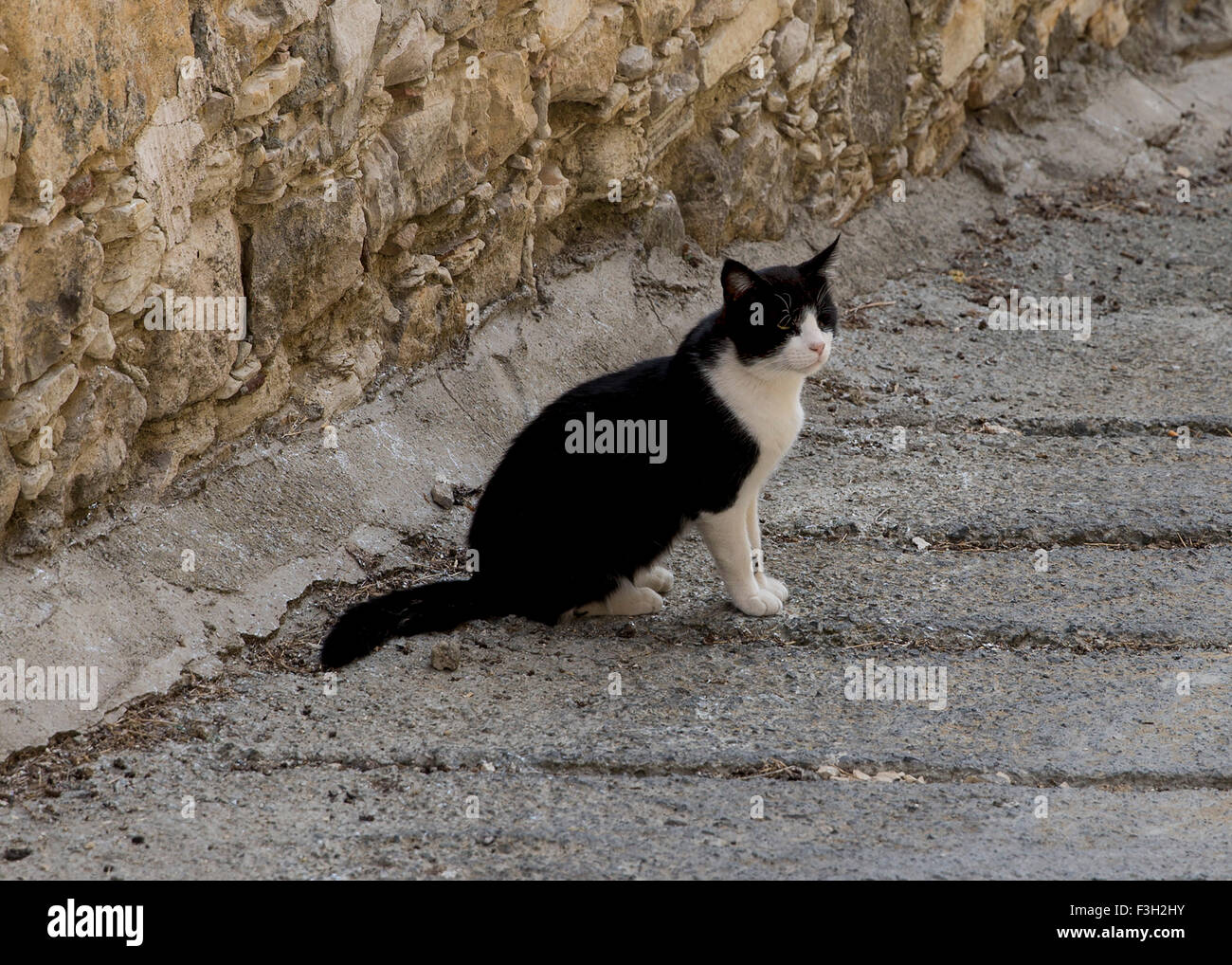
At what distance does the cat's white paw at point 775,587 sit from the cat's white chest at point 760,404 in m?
0.39

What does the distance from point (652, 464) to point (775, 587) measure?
650 millimetres

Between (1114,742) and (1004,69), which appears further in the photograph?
(1004,69)

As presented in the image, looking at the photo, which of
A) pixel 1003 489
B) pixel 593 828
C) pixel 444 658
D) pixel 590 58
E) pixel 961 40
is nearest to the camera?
pixel 593 828

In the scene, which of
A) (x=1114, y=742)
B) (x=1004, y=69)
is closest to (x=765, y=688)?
(x=1114, y=742)

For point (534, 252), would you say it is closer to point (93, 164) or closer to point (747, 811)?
point (93, 164)

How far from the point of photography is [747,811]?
323 centimetres

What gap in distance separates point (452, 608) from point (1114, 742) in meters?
1.98

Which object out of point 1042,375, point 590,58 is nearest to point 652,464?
point 590,58

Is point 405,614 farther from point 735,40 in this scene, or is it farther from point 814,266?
point 735,40

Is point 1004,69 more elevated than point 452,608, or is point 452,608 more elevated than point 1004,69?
point 1004,69

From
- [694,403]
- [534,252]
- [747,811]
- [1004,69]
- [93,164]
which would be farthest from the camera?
[1004,69]

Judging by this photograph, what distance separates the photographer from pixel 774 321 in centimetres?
411

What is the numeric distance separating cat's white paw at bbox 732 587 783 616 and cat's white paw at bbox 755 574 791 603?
73 mm

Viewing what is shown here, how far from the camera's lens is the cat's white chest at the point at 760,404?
163 inches
